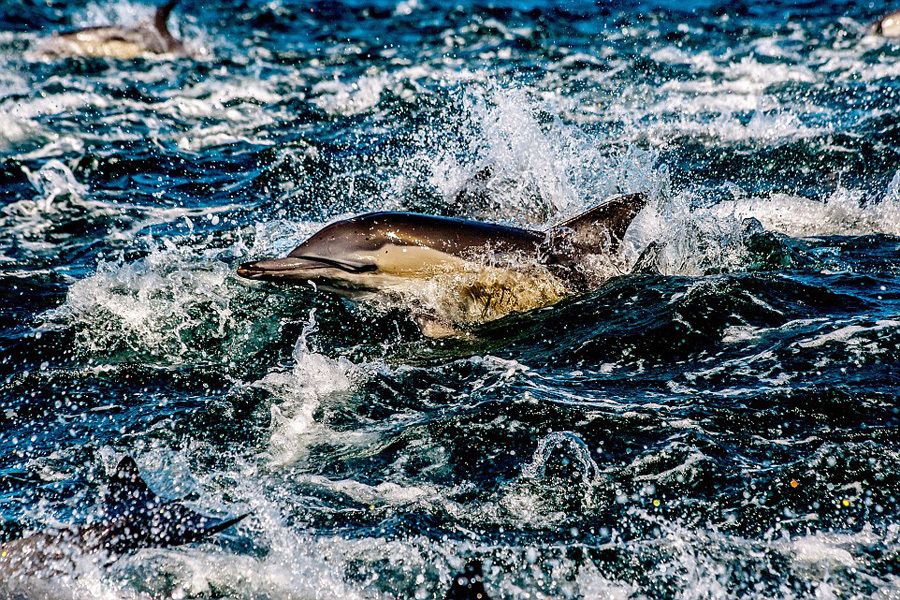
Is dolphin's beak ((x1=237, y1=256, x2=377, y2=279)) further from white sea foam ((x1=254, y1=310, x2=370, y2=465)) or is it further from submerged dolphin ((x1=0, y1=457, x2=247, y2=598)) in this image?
submerged dolphin ((x1=0, y1=457, x2=247, y2=598))

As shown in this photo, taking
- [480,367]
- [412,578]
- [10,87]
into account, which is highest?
[10,87]

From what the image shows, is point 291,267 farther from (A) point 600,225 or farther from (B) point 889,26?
(B) point 889,26

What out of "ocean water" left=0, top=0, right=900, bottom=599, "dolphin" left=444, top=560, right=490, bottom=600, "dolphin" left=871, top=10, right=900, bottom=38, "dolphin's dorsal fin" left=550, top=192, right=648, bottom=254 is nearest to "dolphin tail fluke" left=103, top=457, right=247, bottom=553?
"ocean water" left=0, top=0, right=900, bottom=599

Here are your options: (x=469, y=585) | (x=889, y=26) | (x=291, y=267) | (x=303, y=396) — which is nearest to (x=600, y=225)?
(x=291, y=267)

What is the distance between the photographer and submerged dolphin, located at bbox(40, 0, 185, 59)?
1586cm

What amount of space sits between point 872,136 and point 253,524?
376 inches

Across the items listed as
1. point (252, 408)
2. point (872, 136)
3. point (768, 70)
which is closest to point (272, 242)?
point (252, 408)

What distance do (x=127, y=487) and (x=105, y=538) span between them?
0.91ft

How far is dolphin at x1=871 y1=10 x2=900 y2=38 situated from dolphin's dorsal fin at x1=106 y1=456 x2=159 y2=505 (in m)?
15.9

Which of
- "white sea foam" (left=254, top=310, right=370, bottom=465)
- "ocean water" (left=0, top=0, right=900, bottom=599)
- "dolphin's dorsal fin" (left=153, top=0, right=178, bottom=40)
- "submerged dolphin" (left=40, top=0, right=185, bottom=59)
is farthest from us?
"dolphin's dorsal fin" (left=153, top=0, right=178, bottom=40)

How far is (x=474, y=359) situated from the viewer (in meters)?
6.03

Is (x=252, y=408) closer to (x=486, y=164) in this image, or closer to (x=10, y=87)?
(x=486, y=164)

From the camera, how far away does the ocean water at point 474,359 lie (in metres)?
4.21

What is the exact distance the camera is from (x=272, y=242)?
8.62 meters
